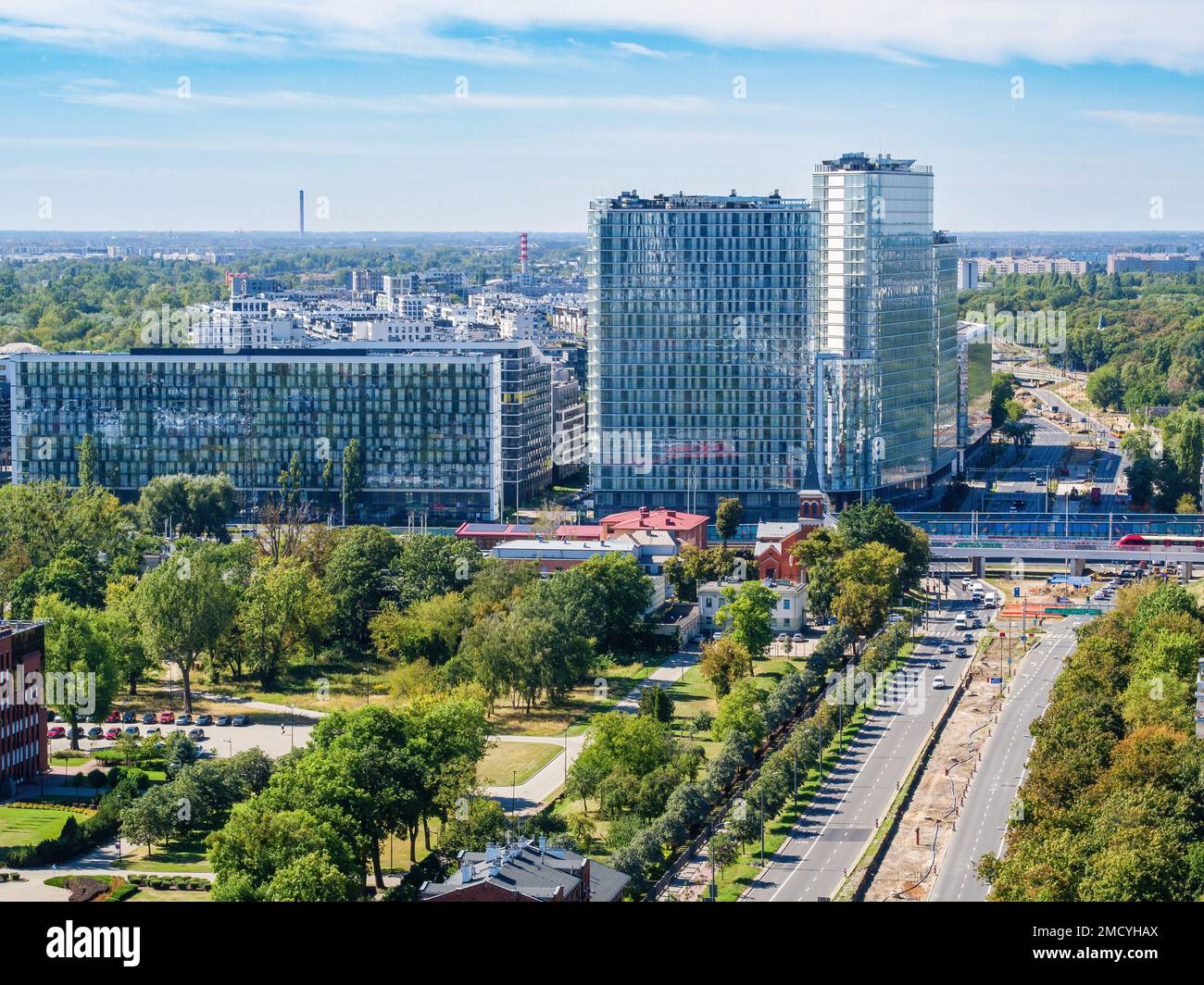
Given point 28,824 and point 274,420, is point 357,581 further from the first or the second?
point 274,420

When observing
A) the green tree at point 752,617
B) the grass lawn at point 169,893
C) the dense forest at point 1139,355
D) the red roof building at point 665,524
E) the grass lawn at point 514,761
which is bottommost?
the grass lawn at point 169,893

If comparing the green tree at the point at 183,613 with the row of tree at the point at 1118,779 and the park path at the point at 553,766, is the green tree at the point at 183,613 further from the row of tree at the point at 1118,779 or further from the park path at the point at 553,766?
the row of tree at the point at 1118,779

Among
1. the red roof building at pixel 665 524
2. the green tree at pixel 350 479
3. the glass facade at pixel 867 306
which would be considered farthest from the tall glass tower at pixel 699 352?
the green tree at pixel 350 479

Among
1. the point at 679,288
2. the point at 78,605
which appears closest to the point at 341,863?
the point at 78,605

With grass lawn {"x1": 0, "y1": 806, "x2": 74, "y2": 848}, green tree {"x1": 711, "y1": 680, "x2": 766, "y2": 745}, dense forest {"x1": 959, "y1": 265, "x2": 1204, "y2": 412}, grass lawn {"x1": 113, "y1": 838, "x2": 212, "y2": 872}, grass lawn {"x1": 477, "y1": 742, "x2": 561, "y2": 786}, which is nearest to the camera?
grass lawn {"x1": 113, "y1": 838, "x2": 212, "y2": 872}

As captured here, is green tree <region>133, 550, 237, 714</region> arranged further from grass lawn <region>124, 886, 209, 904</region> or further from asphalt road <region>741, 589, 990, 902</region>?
asphalt road <region>741, 589, 990, 902</region>

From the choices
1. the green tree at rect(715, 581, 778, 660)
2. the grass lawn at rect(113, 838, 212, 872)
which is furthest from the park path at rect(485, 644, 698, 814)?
the grass lawn at rect(113, 838, 212, 872)
